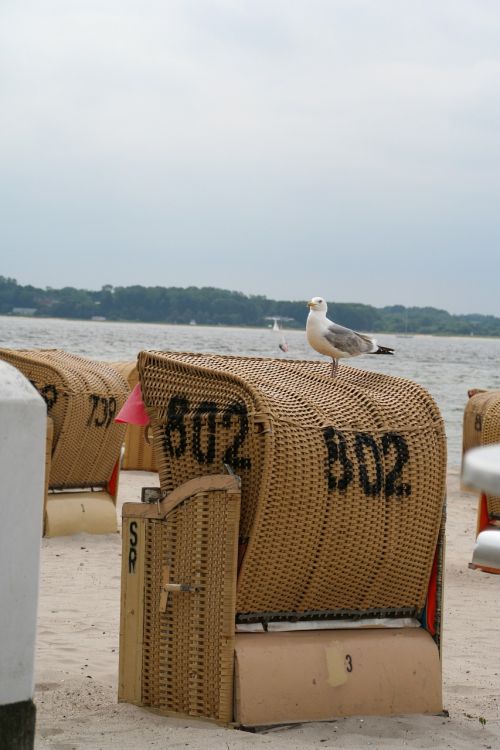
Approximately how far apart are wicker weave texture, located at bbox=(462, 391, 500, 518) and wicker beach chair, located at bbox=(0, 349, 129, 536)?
3.36 meters

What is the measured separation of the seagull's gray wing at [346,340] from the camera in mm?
6977

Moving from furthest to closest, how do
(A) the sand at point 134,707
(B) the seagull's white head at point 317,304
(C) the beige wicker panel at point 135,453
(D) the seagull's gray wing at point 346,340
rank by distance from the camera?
(C) the beige wicker panel at point 135,453
(B) the seagull's white head at point 317,304
(D) the seagull's gray wing at point 346,340
(A) the sand at point 134,707

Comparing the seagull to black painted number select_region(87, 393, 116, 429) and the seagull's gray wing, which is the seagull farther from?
black painted number select_region(87, 393, 116, 429)

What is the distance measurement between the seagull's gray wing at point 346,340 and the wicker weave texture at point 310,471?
1853 mm

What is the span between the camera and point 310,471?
14.8 ft

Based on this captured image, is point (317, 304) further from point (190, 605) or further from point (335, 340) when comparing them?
point (190, 605)

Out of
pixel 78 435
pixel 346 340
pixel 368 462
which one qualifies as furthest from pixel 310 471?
pixel 78 435

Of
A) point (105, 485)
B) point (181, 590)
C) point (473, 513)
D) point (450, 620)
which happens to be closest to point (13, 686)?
point (181, 590)

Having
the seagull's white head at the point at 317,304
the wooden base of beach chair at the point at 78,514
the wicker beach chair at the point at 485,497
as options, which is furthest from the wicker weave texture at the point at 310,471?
the wooden base of beach chair at the point at 78,514

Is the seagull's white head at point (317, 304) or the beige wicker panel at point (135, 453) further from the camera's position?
the beige wicker panel at point (135, 453)

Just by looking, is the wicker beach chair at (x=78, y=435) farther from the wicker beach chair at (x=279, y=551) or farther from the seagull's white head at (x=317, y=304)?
the wicker beach chair at (x=279, y=551)

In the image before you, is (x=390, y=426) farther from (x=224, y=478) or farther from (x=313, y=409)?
(x=224, y=478)

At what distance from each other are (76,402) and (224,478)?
5.73 m

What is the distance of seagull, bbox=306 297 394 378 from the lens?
6992 millimetres
